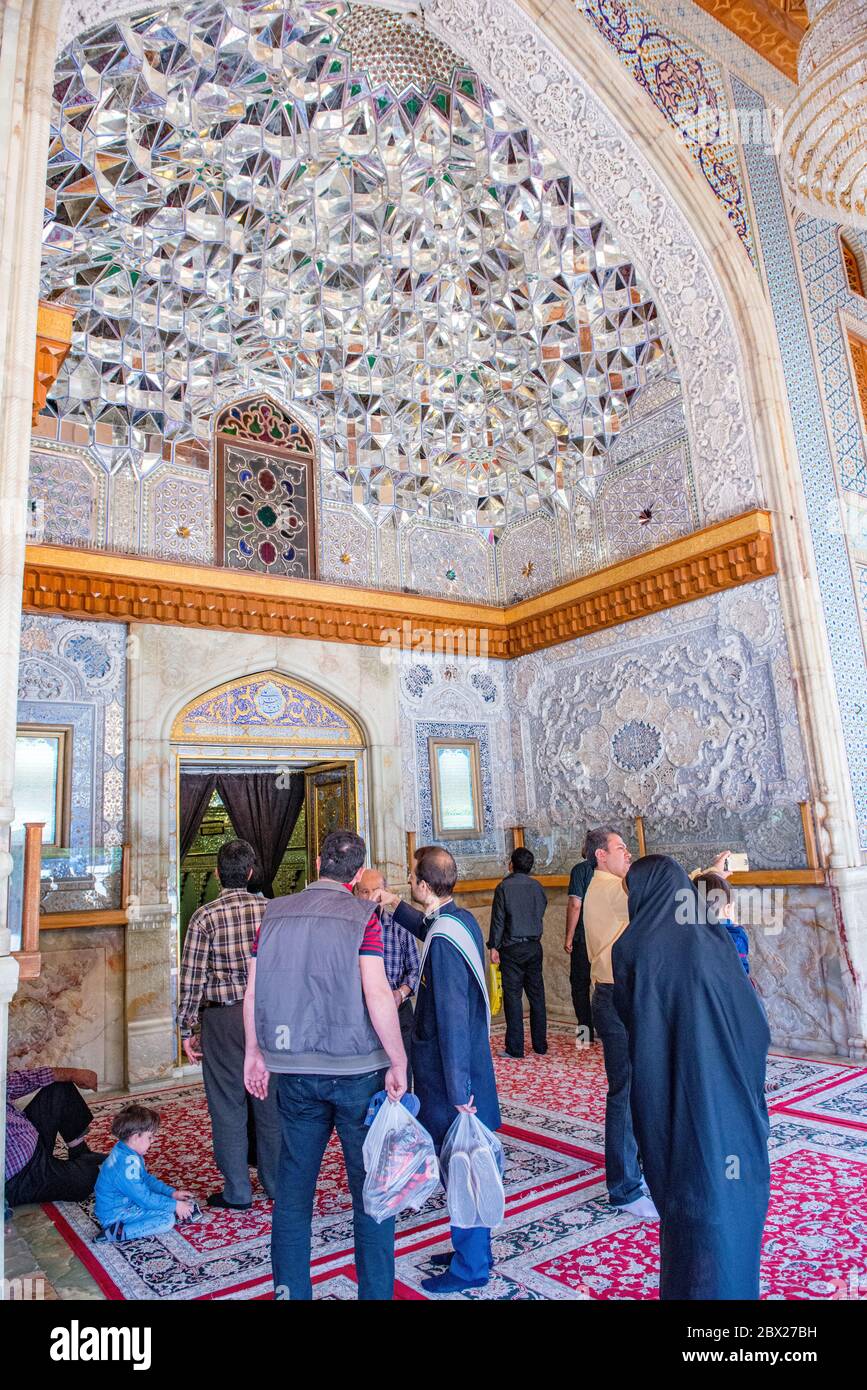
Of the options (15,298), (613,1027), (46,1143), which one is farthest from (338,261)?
(46,1143)

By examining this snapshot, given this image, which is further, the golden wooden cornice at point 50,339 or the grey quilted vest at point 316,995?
the golden wooden cornice at point 50,339

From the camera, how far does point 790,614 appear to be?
495 cm

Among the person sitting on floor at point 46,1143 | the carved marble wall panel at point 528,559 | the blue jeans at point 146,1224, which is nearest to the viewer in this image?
the blue jeans at point 146,1224

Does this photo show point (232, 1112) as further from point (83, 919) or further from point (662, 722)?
point (662, 722)

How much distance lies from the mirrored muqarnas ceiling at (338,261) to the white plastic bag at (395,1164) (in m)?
4.99

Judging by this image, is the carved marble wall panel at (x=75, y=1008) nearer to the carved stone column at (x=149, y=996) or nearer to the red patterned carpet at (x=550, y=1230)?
the carved stone column at (x=149, y=996)

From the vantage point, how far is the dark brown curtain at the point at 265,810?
23.3ft

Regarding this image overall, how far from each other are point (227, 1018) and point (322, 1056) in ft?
4.03

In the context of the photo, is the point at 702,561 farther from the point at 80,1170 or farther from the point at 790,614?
the point at 80,1170

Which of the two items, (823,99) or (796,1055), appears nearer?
(823,99)

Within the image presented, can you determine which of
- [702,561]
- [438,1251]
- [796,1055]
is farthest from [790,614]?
[438,1251]

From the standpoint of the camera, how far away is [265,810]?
721cm

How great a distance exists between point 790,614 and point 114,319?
15.1ft

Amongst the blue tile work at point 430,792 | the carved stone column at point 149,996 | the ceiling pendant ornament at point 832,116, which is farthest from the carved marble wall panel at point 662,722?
the carved stone column at point 149,996
